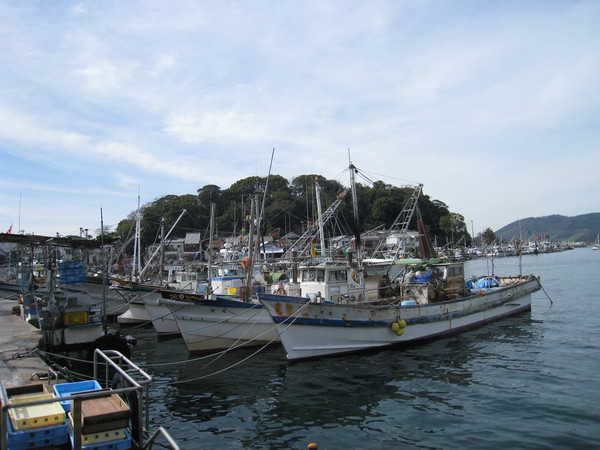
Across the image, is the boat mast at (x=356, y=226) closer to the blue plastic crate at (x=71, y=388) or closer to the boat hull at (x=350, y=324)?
the boat hull at (x=350, y=324)

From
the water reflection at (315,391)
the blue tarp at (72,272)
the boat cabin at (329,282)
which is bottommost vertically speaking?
the water reflection at (315,391)

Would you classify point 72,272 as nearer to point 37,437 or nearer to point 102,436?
point 37,437

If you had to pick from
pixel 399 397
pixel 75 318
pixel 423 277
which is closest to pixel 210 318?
pixel 75 318

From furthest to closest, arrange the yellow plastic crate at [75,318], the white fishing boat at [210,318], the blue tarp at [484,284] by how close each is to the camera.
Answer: the blue tarp at [484,284], the white fishing boat at [210,318], the yellow plastic crate at [75,318]

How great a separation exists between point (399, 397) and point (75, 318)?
11.3m

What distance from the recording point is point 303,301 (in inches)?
669

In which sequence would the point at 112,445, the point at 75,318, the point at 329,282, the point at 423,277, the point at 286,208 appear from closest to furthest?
A: the point at 112,445, the point at 75,318, the point at 329,282, the point at 423,277, the point at 286,208

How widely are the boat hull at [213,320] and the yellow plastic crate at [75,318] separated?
4.09m

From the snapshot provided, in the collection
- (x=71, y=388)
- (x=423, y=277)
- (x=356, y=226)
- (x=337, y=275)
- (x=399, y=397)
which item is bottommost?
(x=399, y=397)

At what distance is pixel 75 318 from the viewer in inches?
623

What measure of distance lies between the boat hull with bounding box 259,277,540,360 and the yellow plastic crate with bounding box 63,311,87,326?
6.32 metres

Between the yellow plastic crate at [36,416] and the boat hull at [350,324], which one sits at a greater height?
the yellow plastic crate at [36,416]

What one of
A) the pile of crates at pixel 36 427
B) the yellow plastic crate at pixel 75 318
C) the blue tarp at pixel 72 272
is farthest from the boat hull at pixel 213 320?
the pile of crates at pixel 36 427

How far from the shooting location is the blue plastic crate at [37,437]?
20.8 ft
